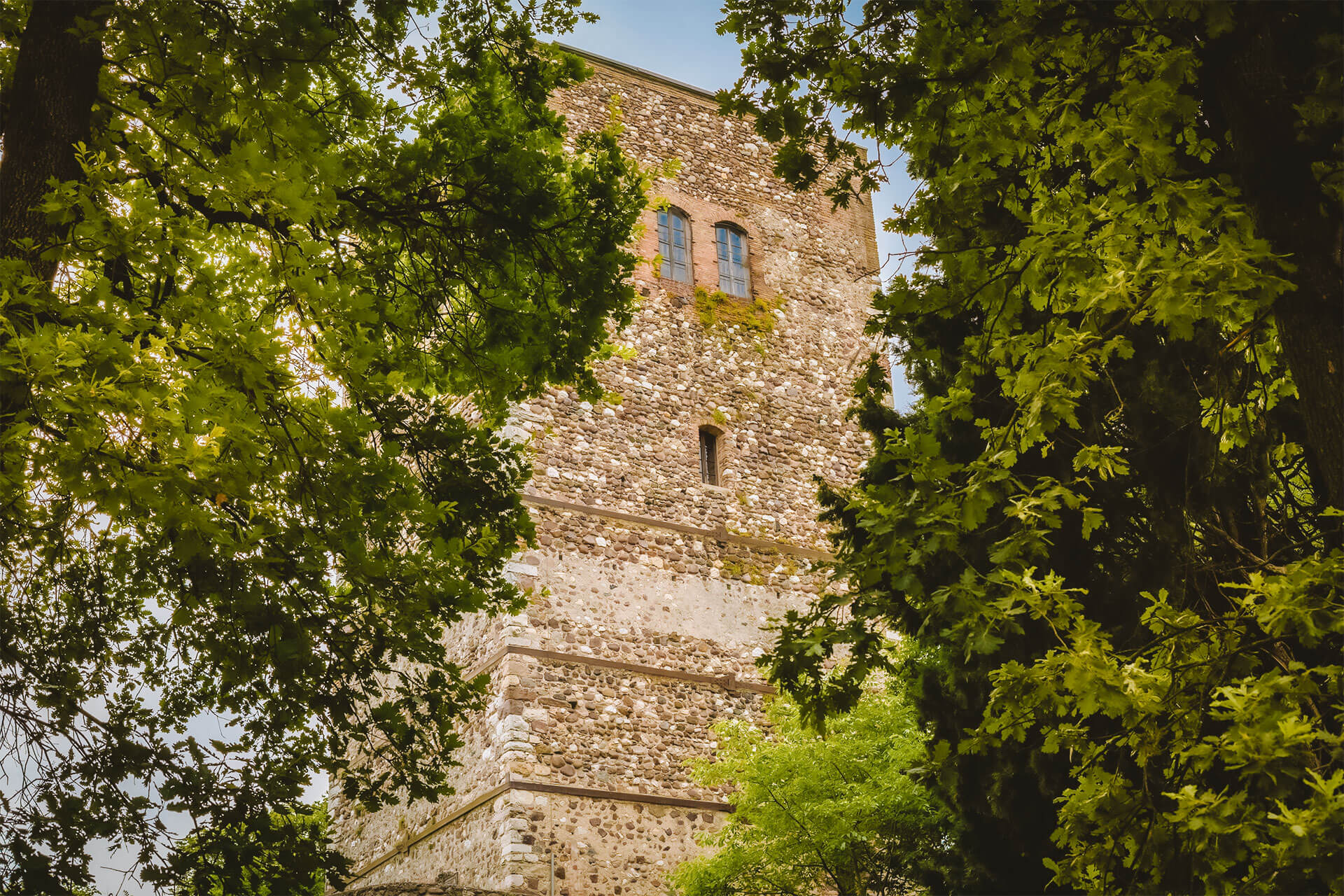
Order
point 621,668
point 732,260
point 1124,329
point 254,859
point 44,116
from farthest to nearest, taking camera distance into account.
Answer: point 732,260 → point 621,668 → point 1124,329 → point 44,116 → point 254,859

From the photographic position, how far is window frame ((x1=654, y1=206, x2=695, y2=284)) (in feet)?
54.8

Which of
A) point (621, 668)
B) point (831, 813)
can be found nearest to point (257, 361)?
point (831, 813)

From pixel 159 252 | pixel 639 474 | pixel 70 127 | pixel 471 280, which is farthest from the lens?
pixel 639 474

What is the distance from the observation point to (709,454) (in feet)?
52.0

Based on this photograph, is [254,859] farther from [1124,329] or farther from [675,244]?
[675,244]

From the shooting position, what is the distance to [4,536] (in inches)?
190

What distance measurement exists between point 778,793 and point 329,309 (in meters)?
7.22

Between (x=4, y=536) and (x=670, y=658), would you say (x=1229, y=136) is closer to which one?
(x=4, y=536)

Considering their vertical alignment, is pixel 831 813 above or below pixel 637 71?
below

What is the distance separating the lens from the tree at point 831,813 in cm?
966

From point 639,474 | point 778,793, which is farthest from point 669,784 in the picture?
point 639,474

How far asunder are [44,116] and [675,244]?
12.1 meters

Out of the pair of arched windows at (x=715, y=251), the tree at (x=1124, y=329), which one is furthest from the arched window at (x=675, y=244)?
the tree at (x=1124, y=329)

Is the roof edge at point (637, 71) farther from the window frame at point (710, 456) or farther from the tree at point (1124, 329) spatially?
the tree at point (1124, 329)
